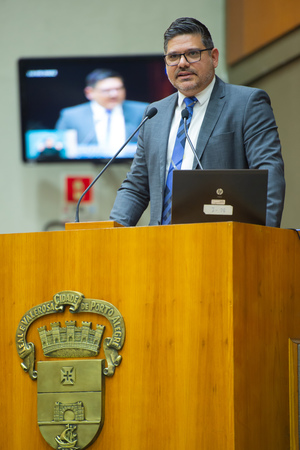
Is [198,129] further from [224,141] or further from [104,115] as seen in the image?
[104,115]

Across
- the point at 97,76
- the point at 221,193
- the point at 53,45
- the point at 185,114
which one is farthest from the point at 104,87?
the point at 221,193

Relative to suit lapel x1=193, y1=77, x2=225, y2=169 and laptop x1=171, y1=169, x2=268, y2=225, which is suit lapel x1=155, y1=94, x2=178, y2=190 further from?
laptop x1=171, y1=169, x2=268, y2=225

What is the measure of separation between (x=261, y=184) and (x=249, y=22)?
321 cm

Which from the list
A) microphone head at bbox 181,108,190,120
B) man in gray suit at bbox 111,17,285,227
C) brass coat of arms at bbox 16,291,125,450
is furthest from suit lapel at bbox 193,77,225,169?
brass coat of arms at bbox 16,291,125,450

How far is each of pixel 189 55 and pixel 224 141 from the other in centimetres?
38

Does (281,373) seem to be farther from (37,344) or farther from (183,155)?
(183,155)

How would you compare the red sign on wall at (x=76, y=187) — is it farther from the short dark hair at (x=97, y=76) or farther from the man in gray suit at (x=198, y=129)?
the man in gray suit at (x=198, y=129)

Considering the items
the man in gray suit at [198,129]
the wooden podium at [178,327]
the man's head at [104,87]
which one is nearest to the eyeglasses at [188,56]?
the man in gray suit at [198,129]

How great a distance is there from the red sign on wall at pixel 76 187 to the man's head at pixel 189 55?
262 centimetres

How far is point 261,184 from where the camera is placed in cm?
205

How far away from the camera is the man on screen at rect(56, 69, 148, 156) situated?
4.97 meters

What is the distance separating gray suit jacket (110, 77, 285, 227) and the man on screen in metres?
2.18

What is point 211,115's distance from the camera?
2672 millimetres

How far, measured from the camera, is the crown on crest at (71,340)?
197 centimetres
